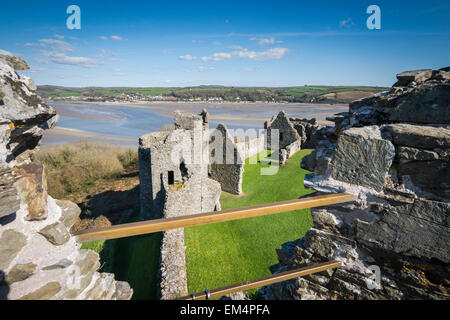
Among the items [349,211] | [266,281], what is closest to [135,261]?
[266,281]

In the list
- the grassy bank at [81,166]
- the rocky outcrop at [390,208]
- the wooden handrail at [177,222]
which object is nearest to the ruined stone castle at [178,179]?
the rocky outcrop at [390,208]

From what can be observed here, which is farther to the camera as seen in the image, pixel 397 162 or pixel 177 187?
pixel 177 187

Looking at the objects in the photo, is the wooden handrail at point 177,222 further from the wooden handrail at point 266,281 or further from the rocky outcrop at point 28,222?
the wooden handrail at point 266,281

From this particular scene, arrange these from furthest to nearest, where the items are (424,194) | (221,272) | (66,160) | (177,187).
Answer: (66,160)
(177,187)
(221,272)
(424,194)

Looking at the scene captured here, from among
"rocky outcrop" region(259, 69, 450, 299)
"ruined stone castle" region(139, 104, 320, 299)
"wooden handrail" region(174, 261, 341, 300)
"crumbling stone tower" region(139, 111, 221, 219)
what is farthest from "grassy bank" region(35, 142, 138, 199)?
"rocky outcrop" region(259, 69, 450, 299)
